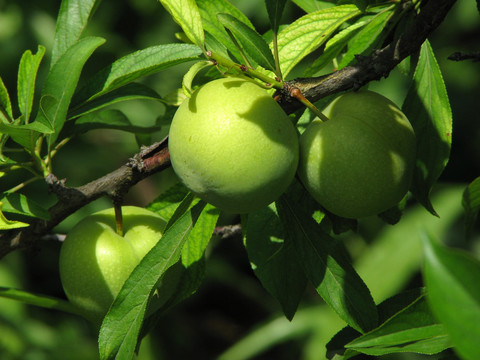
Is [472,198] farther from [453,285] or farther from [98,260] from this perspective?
[98,260]

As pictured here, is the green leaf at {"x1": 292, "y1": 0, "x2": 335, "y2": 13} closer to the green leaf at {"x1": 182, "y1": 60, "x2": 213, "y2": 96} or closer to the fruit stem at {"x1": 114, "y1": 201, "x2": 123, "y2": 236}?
the green leaf at {"x1": 182, "y1": 60, "x2": 213, "y2": 96}

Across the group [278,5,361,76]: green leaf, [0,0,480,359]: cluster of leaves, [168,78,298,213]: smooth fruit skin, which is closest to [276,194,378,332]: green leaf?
[0,0,480,359]: cluster of leaves

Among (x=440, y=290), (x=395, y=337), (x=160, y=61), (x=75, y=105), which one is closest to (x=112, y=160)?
(x=75, y=105)

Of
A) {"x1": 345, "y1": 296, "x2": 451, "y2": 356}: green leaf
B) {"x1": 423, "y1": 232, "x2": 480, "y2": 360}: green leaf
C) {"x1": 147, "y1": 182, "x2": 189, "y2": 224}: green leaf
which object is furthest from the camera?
{"x1": 147, "y1": 182, "x2": 189, "y2": 224}: green leaf

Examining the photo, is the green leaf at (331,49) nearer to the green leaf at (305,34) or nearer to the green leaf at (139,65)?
the green leaf at (305,34)

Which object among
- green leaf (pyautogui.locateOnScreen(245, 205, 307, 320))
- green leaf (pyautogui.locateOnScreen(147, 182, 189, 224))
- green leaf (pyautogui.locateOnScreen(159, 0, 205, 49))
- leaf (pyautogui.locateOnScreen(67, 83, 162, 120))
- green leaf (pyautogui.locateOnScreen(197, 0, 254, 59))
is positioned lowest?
green leaf (pyautogui.locateOnScreen(245, 205, 307, 320))

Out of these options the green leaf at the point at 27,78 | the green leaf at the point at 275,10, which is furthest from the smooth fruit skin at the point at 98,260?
the green leaf at the point at 275,10

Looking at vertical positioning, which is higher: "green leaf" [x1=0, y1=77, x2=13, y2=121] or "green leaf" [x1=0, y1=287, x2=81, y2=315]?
"green leaf" [x1=0, y1=77, x2=13, y2=121]

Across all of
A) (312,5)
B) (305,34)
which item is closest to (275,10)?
(305,34)
